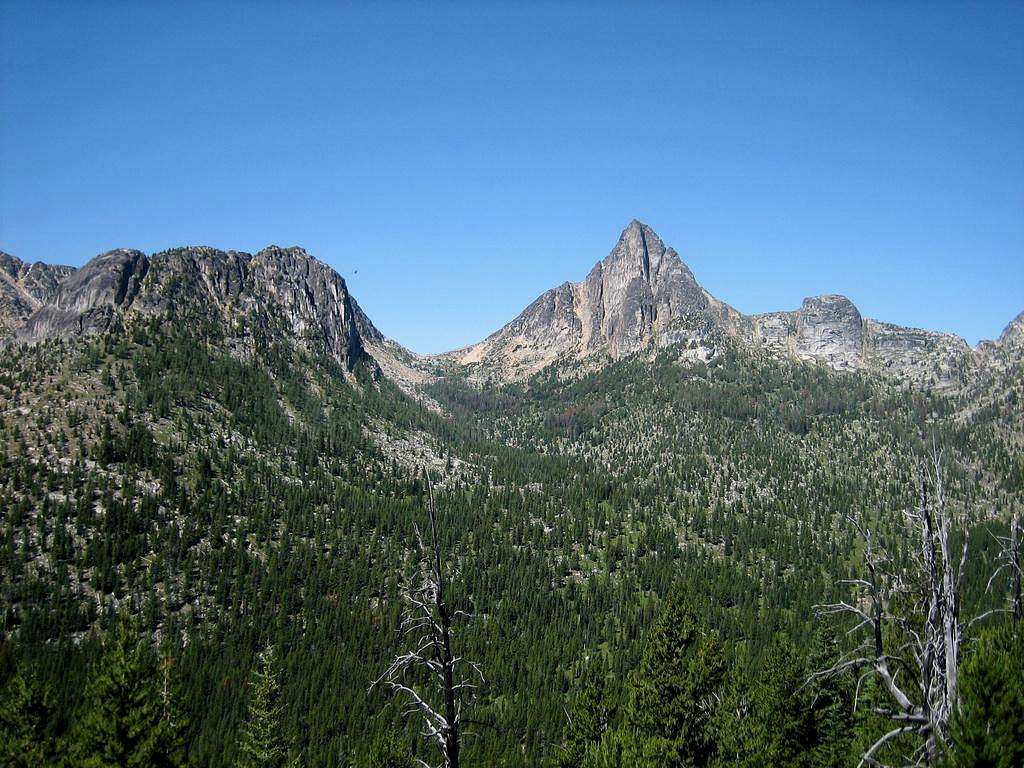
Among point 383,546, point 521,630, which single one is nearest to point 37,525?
point 383,546

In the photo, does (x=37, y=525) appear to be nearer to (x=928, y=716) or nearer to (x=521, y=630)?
(x=521, y=630)

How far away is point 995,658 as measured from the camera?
20.2 metres

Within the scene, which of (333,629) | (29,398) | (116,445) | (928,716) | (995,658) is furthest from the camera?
(29,398)

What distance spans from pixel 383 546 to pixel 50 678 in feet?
254

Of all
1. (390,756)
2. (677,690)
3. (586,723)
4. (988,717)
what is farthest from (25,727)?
(988,717)

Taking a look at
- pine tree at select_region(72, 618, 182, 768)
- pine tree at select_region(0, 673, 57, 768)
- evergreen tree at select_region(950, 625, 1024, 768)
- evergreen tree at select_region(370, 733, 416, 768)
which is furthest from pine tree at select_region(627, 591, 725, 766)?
pine tree at select_region(0, 673, 57, 768)

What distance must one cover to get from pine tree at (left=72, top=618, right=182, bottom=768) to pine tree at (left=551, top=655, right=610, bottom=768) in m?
24.3

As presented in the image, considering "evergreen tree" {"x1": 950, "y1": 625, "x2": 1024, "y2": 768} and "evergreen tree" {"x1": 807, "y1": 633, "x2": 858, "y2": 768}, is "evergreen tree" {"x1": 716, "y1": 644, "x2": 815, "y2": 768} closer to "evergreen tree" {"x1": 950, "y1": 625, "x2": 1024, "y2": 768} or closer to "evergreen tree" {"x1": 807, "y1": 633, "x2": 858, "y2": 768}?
"evergreen tree" {"x1": 807, "y1": 633, "x2": 858, "y2": 768}

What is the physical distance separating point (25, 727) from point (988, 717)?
53683mm

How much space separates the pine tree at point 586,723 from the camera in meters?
41.4

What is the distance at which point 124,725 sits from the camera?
31.0m

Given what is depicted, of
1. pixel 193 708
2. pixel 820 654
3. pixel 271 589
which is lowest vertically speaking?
pixel 193 708

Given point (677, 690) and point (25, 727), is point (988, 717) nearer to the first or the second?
point (677, 690)

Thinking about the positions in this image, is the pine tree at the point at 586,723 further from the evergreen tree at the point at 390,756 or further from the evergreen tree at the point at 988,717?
the evergreen tree at the point at 988,717
